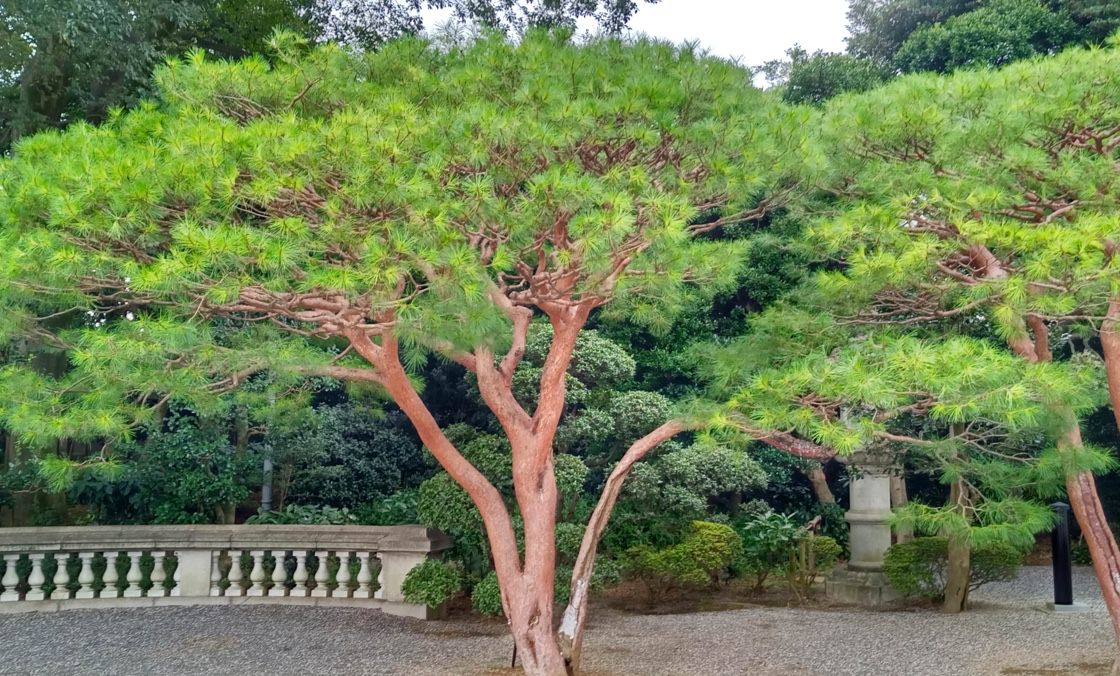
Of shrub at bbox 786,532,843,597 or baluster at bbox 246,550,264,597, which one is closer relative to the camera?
baluster at bbox 246,550,264,597

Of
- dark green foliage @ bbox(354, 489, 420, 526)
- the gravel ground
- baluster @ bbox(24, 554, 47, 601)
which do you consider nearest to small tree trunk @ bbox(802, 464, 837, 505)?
the gravel ground

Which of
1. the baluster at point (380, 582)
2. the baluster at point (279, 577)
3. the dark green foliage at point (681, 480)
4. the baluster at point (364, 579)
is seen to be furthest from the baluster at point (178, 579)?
the dark green foliage at point (681, 480)

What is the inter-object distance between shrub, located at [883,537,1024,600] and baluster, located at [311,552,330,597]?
4956 millimetres

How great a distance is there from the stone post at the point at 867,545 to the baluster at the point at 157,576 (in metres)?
6.10

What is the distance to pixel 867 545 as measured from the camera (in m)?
8.68

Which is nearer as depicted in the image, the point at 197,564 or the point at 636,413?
the point at 197,564

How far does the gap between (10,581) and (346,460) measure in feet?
11.5

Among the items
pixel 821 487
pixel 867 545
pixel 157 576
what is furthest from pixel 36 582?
pixel 821 487

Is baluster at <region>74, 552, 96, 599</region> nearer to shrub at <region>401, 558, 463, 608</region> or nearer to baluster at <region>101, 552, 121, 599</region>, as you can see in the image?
baluster at <region>101, 552, 121, 599</region>

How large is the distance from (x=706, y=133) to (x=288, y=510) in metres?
6.25

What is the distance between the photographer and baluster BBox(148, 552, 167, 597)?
7.61 metres

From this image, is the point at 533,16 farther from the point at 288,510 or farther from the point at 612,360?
the point at 288,510

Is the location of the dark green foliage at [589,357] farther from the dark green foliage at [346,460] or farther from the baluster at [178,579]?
the baluster at [178,579]

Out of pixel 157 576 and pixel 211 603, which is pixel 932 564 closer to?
pixel 211 603
